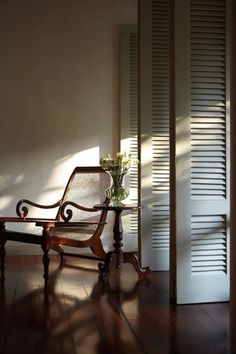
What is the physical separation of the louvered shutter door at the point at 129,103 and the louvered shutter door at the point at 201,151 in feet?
6.67

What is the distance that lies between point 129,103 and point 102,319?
297 centimetres

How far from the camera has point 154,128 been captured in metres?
4.14

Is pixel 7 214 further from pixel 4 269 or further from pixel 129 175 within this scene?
pixel 129 175

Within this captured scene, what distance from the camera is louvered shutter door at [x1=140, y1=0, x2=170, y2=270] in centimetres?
413

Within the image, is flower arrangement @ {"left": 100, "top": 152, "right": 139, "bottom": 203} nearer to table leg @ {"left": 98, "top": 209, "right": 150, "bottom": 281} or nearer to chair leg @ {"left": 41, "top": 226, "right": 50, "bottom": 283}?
table leg @ {"left": 98, "top": 209, "right": 150, "bottom": 281}

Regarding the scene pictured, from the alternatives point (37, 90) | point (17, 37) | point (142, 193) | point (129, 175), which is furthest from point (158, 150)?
point (17, 37)

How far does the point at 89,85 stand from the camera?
5.23m

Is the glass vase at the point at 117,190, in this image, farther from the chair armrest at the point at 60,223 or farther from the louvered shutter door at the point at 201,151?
the louvered shutter door at the point at 201,151

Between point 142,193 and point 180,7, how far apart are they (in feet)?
5.52

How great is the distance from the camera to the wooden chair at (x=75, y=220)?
160 inches

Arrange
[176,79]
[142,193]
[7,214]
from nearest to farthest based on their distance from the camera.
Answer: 1. [176,79]
2. [142,193]
3. [7,214]

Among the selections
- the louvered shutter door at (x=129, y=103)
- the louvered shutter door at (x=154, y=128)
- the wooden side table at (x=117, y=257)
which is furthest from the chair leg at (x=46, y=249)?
the louvered shutter door at (x=129, y=103)

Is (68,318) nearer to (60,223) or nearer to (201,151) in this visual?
(60,223)

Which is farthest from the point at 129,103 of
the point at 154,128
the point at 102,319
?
the point at 102,319
